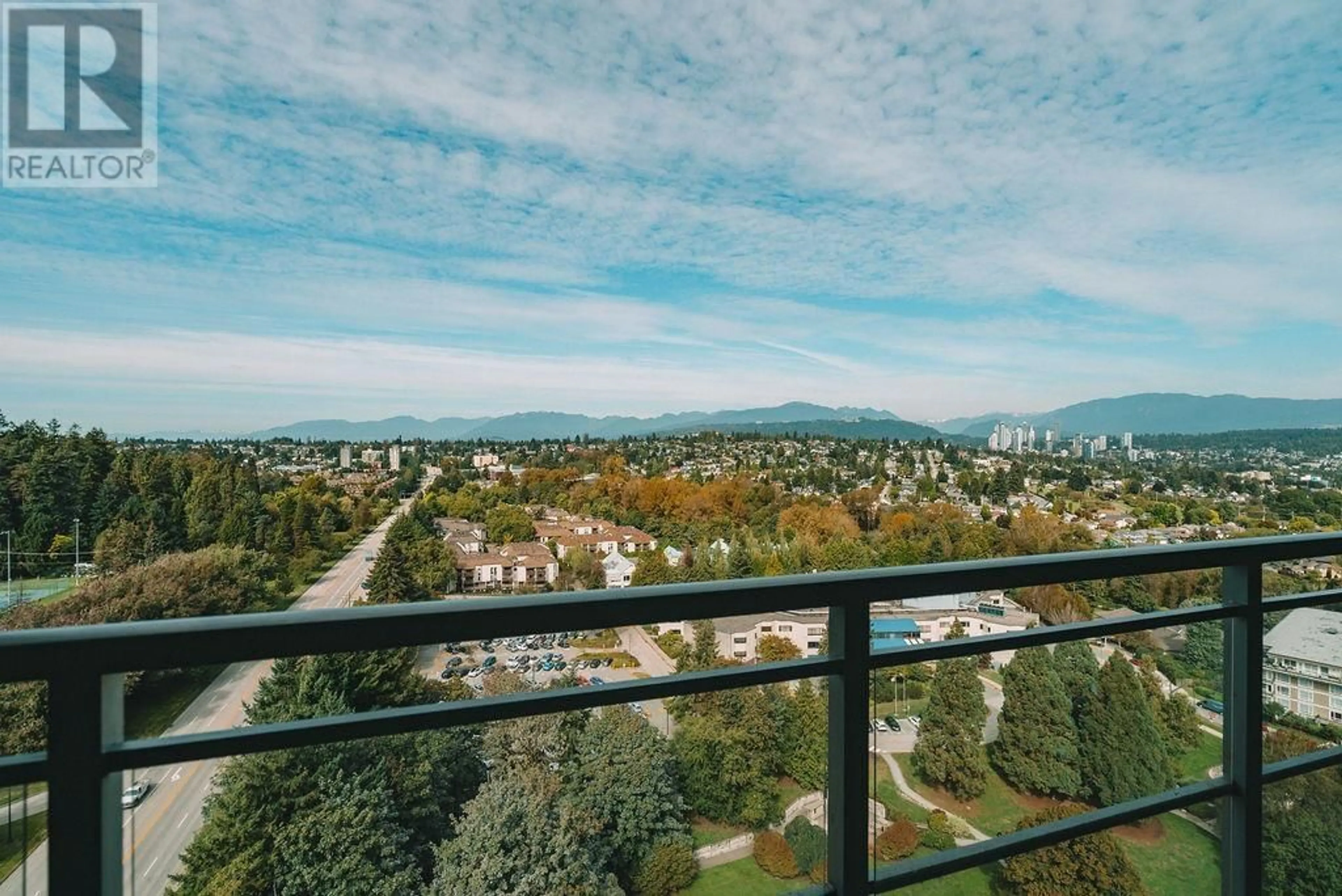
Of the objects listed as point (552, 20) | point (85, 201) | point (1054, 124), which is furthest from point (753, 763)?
point (85, 201)

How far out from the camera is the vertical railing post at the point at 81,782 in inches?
29.5

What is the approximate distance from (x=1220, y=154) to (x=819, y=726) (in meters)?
11.0

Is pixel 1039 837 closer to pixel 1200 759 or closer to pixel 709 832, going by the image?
pixel 1200 759

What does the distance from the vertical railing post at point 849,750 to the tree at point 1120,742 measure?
63 centimetres

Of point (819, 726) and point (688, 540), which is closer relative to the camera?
point (819, 726)

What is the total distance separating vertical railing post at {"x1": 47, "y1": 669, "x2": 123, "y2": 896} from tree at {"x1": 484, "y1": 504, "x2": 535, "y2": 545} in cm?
1081

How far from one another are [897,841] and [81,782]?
1.16m

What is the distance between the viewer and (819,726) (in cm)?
115

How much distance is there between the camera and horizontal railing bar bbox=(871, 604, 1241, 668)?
1197 mm

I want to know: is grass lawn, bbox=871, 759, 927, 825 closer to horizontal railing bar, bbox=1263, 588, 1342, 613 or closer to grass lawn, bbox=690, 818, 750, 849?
grass lawn, bbox=690, 818, 750, 849

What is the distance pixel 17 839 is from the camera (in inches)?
30.4

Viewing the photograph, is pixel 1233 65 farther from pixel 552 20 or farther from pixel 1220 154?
pixel 552 20

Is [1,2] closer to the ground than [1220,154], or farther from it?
closer to the ground

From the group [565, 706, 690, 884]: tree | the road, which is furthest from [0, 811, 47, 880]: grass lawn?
[565, 706, 690, 884]: tree
